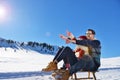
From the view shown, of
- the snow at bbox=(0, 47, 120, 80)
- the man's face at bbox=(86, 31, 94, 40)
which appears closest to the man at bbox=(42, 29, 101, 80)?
the man's face at bbox=(86, 31, 94, 40)

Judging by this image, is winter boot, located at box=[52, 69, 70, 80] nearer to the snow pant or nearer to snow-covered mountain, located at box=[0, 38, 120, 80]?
the snow pant

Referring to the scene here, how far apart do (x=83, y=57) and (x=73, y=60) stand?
271 mm

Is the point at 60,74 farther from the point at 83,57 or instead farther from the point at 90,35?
the point at 90,35

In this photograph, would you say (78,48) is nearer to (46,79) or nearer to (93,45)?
(93,45)

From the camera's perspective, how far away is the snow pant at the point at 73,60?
840cm

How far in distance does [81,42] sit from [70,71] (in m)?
0.78

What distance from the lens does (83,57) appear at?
8711 mm

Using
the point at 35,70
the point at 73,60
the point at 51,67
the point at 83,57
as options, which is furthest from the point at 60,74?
the point at 35,70

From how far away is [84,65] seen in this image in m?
8.70

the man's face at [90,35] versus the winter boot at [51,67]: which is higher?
the man's face at [90,35]

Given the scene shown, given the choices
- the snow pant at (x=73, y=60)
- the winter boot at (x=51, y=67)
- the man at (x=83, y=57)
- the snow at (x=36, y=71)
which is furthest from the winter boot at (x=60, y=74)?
the snow at (x=36, y=71)

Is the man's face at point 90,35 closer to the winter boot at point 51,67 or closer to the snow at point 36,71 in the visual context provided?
the winter boot at point 51,67

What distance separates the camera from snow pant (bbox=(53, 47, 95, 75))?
840 cm

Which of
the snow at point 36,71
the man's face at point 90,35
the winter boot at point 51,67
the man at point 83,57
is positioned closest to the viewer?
the winter boot at point 51,67
